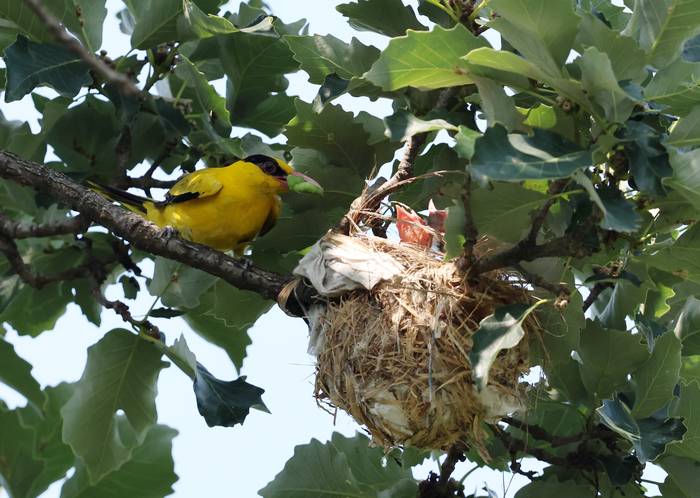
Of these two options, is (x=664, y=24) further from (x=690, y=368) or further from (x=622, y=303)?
(x=690, y=368)

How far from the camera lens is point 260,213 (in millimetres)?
4934

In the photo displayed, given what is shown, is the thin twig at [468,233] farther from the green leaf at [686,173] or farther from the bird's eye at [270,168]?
the bird's eye at [270,168]

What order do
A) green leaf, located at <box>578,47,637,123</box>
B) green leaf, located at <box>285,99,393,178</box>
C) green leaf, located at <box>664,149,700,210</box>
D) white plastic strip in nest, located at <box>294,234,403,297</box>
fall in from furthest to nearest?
green leaf, located at <box>285,99,393,178</box>
white plastic strip in nest, located at <box>294,234,403,297</box>
green leaf, located at <box>664,149,700,210</box>
green leaf, located at <box>578,47,637,123</box>

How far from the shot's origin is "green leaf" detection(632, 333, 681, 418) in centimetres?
328

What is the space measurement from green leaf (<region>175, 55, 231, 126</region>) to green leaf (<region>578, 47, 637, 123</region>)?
1.61 m

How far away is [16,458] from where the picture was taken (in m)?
4.11

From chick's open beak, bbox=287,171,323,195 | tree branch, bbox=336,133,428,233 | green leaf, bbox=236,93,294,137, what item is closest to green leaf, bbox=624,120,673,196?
tree branch, bbox=336,133,428,233

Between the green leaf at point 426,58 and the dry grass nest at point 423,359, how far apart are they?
25.1 inches

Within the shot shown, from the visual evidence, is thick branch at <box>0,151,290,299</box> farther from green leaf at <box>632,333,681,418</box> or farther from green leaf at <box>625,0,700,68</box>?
green leaf at <box>625,0,700,68</box>

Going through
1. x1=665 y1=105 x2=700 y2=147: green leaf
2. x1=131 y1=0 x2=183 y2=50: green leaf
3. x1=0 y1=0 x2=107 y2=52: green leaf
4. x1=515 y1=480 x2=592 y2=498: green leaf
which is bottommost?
x1=515 y1=480 x2=592 y2=498: green leaf

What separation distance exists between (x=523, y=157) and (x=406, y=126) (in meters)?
0.42

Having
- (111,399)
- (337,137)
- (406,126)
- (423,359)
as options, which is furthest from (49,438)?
(406,126)

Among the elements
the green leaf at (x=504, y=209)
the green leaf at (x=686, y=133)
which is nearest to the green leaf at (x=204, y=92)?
the green leaf at (x=504, y=209)

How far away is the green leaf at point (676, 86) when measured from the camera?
9.61ft
